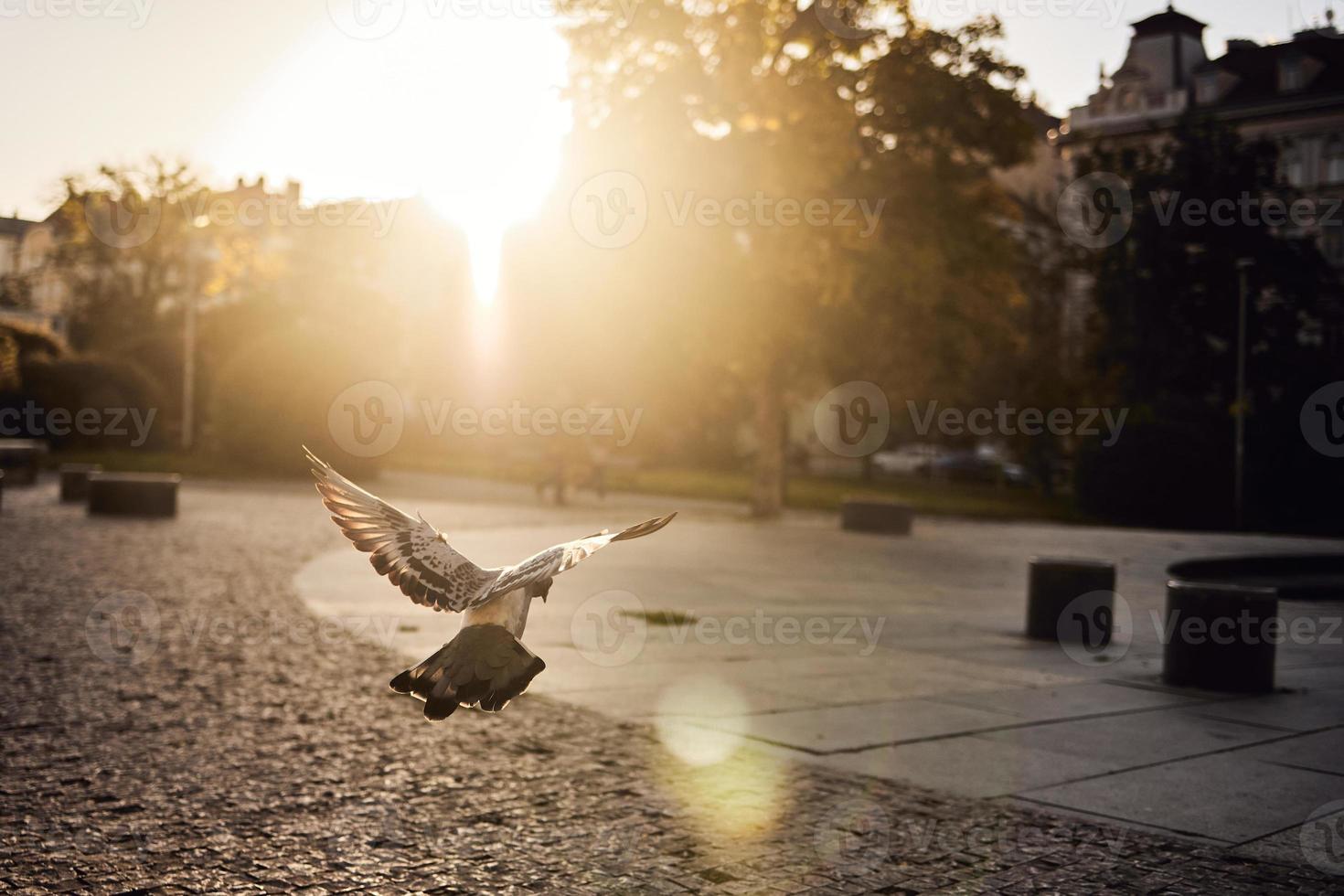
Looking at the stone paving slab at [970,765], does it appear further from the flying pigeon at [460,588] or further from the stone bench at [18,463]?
the stone bench at [18,463]

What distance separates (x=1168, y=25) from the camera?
68562 mm

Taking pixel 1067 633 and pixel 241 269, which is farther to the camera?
pixel 241 269

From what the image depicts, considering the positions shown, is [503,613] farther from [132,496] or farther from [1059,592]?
[132,496]

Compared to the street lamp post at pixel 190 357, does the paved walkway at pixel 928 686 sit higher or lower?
lower

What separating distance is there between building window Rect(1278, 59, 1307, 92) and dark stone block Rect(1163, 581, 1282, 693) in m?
65.1

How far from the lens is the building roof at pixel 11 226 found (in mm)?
104500

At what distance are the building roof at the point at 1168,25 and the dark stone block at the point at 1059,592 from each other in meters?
63.7

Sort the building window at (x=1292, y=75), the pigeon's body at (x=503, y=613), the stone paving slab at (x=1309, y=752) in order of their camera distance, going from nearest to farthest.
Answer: the pigeon's body at (x=503, y=613)
the stone paving slab at (x=1309, y=752)
the building window at (x=1292, y=75)

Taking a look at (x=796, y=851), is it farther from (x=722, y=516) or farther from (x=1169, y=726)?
(x=722, y=516)

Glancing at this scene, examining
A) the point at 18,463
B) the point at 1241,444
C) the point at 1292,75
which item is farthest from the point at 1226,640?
the point at 1292,75

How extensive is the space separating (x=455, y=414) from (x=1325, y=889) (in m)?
58.1

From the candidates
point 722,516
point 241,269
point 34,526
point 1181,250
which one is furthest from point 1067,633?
point 241,269

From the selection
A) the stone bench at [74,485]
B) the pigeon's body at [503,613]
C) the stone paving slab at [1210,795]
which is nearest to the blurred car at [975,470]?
the stone bench at [74,485]

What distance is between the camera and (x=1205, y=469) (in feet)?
137
